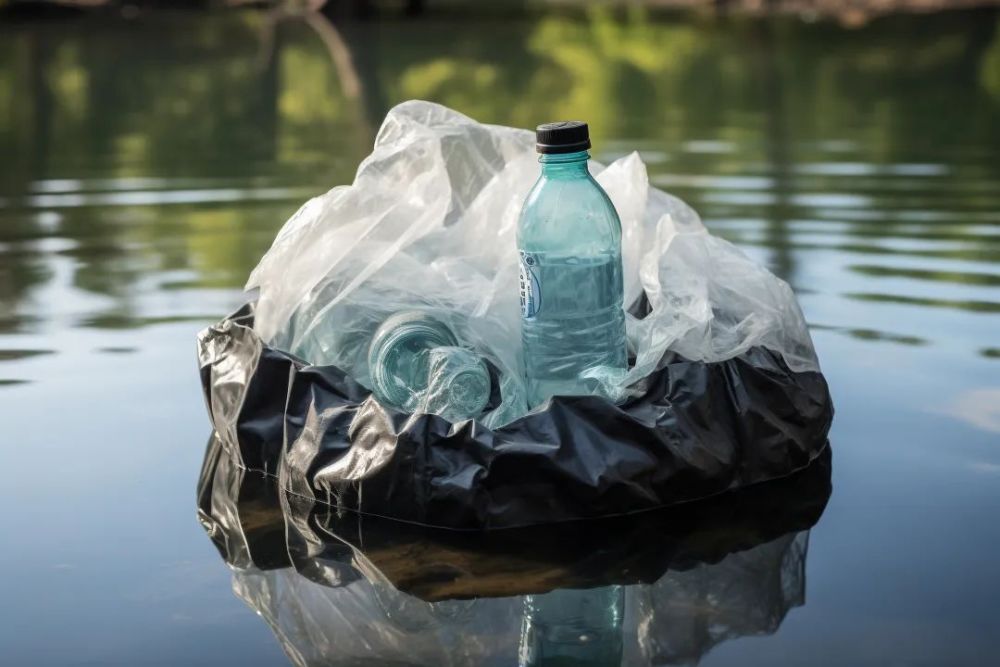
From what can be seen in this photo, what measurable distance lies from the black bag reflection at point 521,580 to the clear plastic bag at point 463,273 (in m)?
0.25

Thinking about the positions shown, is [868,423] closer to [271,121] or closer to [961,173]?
[961,173]

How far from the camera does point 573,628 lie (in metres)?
1.74

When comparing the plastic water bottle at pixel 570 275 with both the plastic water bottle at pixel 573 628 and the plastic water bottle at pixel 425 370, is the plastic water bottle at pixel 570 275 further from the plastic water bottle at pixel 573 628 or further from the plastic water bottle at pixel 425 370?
the plastic water bottle at pixel 573 628

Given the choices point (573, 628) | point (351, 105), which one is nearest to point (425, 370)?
point (573, 628)

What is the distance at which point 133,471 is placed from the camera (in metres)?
2.38

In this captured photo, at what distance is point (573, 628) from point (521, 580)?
0.58 feet

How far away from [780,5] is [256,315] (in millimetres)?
15867

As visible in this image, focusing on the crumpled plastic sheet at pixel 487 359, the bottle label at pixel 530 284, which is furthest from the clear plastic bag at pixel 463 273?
A: the bottle label at pixel 530 284

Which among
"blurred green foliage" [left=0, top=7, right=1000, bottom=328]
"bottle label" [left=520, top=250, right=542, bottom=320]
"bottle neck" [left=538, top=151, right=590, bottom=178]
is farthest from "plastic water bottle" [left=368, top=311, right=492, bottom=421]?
"blurred green foliage" [left=0, top=7, right=1000, bottom=328]

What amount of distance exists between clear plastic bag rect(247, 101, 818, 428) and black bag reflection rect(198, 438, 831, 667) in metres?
0.25

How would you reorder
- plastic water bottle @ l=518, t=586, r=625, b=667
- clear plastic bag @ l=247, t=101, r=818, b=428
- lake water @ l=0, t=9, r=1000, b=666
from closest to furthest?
plastic water bottle @ l=518, t=586, r=625, b=667, lake water @ l=0, t=9, r=1000, b=666, clear plastic bag @ l=247, t=101, r=818, b=428

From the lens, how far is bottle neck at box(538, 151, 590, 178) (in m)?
2.10

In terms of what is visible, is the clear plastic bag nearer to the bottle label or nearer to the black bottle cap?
the bottle label

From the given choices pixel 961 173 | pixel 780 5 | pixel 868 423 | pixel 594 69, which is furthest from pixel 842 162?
pixel 780 5
